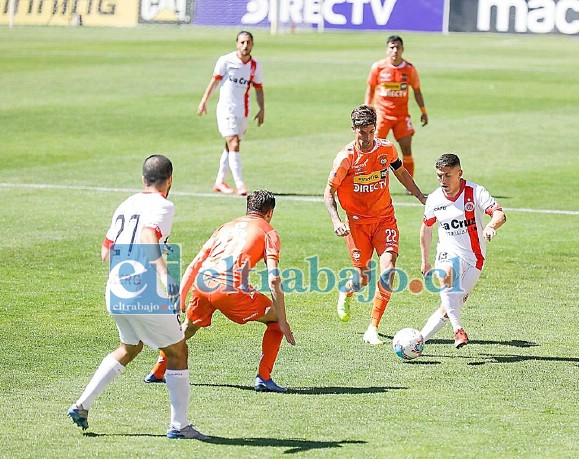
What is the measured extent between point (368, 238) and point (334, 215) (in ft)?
2.20

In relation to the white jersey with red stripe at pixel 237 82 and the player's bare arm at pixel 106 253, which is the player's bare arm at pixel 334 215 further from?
the white jersey with red stripe at pixel 237 82

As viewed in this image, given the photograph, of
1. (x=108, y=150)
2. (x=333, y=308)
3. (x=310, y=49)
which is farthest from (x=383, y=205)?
(x=310, y=49)

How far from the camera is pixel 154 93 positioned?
30.8 meters

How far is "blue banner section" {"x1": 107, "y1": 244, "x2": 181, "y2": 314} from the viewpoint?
25.6 ft

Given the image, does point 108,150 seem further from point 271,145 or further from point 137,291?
point 137,291

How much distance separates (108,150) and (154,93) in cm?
856

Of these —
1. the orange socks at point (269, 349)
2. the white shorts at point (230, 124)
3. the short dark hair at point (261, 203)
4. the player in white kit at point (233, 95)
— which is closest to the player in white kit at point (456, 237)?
the orange socks at point (269, 349)

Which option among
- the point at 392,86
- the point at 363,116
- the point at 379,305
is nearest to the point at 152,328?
the point at 379,305

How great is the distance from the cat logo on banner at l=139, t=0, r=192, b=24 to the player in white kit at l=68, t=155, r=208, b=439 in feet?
166

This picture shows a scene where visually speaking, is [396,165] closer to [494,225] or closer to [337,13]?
[494,225]

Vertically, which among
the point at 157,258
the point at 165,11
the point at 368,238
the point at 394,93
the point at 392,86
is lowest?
the point at 368,238

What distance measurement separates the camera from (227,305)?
8.87 metres

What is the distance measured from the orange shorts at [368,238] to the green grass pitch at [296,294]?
0.75 meters

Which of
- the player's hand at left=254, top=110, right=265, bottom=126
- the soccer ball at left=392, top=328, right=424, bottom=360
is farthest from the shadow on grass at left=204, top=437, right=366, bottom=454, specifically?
the player's hand at left=254, top=110, right=265, bottom=126
